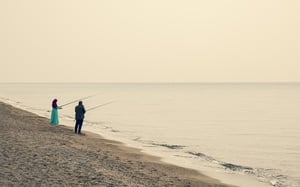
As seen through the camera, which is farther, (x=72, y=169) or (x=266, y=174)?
(x=266, y=174)

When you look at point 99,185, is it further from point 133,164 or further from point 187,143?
point 187,143

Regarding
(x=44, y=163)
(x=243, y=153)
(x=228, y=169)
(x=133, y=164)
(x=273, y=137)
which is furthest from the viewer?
(x=273, y=137)

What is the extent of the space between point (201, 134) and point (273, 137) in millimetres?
5990

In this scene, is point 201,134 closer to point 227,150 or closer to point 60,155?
point 227,150

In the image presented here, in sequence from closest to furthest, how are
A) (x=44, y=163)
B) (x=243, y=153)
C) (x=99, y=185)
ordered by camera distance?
(x=99, y=185) → (x=44, y=163) → (x=243, y=153)

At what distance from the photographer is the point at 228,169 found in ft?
66.5

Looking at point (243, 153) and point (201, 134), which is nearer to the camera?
point (243, 153)

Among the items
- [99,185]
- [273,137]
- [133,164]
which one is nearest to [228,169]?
[133,164]

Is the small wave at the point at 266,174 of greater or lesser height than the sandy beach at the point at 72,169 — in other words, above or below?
below

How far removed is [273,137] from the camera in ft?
114

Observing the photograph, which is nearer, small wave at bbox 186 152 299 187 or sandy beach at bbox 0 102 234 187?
sandy beach at bbox 0 102 234 187

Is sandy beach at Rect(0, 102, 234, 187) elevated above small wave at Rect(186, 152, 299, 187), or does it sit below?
above

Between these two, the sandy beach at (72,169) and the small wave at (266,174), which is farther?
the small wave at (266,174)

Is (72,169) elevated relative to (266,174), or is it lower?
elevated
